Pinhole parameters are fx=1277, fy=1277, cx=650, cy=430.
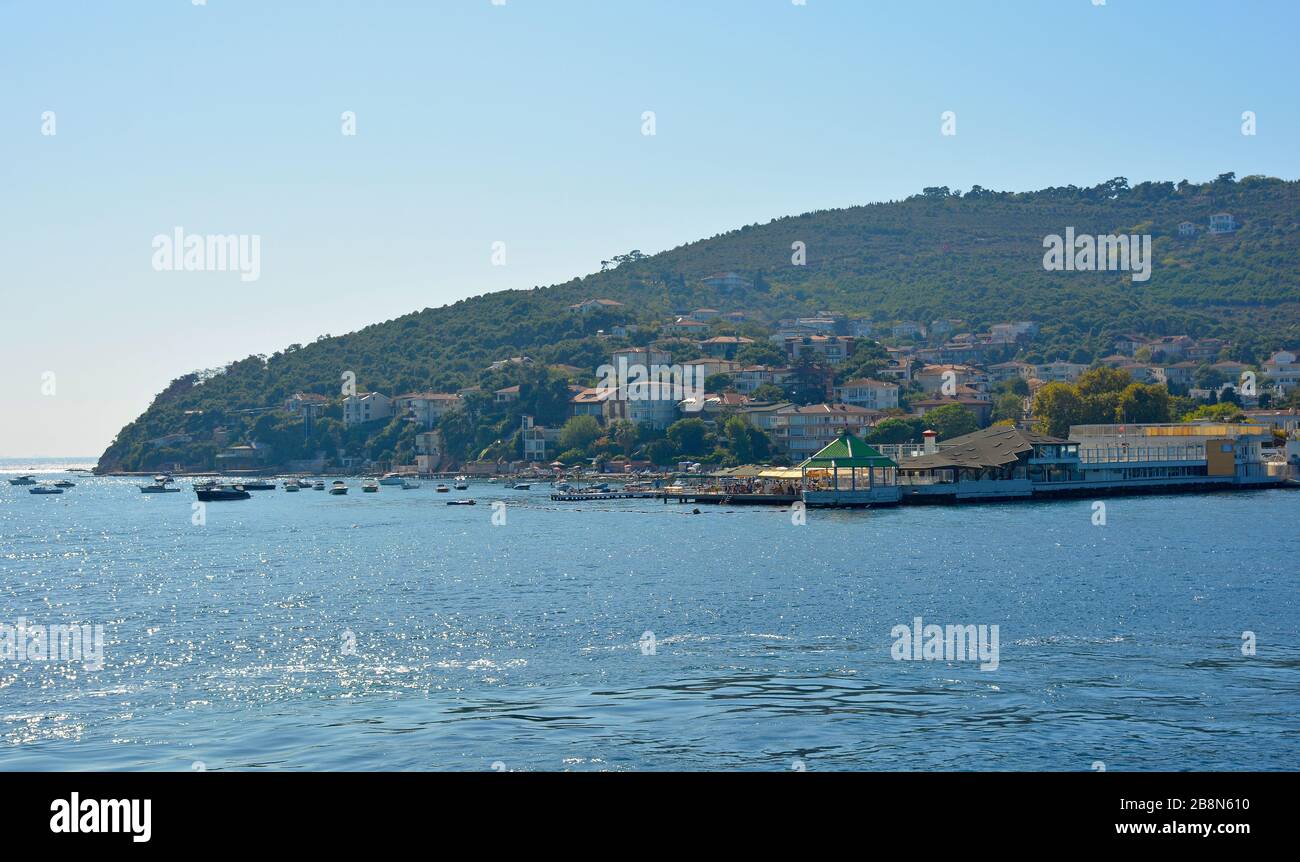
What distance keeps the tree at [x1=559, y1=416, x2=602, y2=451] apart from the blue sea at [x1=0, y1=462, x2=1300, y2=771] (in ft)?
300

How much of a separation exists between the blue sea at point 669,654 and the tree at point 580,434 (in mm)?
91456

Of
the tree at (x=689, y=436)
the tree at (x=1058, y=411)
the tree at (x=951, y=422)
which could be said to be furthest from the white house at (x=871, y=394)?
the tree at (x=1058, y=411)

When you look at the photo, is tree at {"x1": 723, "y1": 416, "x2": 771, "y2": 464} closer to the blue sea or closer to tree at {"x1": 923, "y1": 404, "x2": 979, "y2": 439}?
tree at {"x1": 923, "y1": 404, "x2": 979, "y2": 439}

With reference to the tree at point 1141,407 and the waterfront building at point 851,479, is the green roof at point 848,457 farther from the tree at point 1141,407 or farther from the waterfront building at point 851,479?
the tree at point 1141,407

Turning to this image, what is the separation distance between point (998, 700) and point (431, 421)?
557 ft

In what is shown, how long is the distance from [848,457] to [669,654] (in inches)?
2463

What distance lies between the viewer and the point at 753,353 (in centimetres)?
19212

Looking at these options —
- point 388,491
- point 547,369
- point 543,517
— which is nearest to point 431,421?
point 547,369

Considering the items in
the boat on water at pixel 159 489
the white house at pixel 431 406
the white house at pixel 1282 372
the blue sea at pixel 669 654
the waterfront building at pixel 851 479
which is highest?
the white house at pixel 1282 372

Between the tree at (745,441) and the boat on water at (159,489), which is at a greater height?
the tree at (745,441)

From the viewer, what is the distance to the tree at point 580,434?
16275 centimetres

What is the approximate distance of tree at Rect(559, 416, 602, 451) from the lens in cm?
16275
